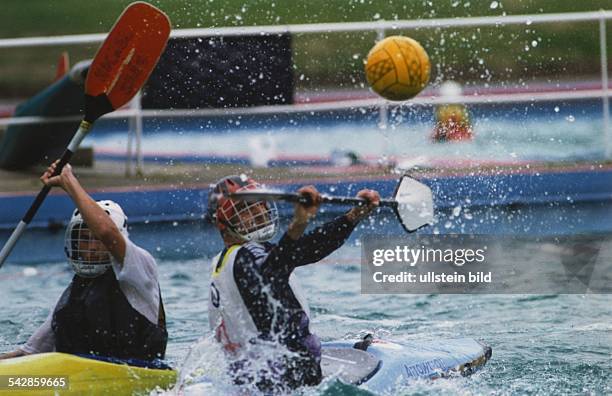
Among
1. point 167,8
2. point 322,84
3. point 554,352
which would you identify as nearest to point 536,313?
point 554,352

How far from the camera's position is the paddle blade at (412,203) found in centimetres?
517

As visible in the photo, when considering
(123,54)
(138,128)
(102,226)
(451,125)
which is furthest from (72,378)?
(451,125)

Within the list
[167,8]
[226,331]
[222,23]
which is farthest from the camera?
[222,23]

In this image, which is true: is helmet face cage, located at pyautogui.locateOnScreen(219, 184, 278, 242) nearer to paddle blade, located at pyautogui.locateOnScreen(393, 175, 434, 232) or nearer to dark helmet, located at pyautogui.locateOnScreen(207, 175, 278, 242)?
dark helmet, located at pyautogui.locateOnScreen(207, 175, 278, 242)

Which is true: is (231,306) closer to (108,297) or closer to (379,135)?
(108,297)

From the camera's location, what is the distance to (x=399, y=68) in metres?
5.72

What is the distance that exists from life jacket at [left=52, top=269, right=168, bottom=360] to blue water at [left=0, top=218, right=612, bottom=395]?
0.17 m

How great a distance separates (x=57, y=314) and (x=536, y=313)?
111 inches

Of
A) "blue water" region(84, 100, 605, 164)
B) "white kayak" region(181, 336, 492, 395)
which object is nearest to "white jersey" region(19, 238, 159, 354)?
"white kayak" region(181, 336, 492, 395)

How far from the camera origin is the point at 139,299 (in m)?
4.68

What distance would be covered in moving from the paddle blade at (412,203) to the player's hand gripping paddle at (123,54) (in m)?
1.44

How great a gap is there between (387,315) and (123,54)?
1989 millimetres

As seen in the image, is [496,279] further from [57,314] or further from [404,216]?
[57,314]

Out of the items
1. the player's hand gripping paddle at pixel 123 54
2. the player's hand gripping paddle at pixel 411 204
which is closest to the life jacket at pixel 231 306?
the player's hand gripping paddle at pixel 411 204
